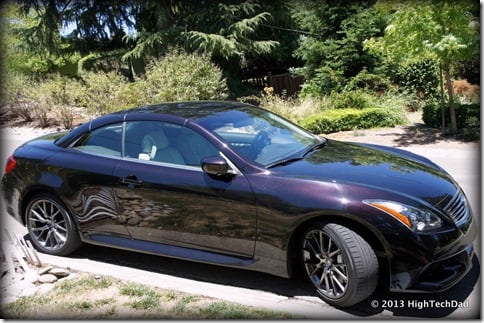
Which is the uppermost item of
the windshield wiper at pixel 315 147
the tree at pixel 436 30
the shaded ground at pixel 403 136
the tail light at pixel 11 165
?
the tree at pixel 436 30

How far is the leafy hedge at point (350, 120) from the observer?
12.0 metres

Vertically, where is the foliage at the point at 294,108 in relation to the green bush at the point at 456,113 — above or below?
above

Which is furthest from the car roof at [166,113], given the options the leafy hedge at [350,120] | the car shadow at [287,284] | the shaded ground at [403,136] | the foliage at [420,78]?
the foliage at [420,78]

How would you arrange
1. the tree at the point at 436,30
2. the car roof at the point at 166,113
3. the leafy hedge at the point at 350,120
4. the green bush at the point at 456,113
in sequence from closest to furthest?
the car roof at the point at 166,113
the tree at the point at 436,30
the green bush at the point at 456,113
the leafy hedge at the point at 350,120

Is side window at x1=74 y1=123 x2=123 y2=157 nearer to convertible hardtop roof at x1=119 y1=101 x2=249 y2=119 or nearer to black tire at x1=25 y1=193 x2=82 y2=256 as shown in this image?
convertible hardtop roof at x1=119 y1=101 x2=249 y2=119

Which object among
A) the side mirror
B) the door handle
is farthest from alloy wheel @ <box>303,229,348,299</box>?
the door handle

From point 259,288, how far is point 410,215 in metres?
1.36

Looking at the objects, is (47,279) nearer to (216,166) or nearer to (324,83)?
(216,166)

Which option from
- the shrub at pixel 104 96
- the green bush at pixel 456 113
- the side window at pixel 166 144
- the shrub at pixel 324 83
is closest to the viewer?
the side window at pixel 166 144

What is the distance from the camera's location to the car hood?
3559 millimetres

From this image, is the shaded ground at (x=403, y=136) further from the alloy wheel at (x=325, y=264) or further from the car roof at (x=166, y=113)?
the alloy wheel at (x=325, y=264)

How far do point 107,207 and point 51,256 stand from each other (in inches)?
37.2

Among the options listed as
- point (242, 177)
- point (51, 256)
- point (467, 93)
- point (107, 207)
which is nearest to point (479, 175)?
point (242, 177)

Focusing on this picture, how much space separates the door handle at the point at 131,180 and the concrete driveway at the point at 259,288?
0.84m
